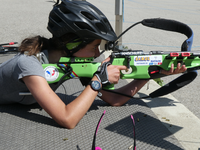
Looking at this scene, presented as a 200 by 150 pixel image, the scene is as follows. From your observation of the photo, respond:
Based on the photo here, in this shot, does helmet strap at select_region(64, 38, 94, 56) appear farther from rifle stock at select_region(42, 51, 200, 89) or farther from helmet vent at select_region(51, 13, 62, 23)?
helmet vent at select_region(51, 13, 62, 23)

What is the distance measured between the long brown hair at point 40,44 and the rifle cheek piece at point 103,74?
1.34 ft

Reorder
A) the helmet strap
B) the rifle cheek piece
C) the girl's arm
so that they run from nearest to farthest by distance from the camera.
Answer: the girl's arm, the rifle cheek piece, the helmet strap

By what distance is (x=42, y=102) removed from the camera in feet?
6.60

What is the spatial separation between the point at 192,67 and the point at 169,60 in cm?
25

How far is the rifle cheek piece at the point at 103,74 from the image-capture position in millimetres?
2169

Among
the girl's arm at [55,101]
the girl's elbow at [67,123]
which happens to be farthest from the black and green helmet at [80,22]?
the girl's elbow at [67,123]

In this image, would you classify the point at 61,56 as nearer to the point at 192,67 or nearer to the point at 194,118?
the point at 192,67

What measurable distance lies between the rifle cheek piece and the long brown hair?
0.41 metres

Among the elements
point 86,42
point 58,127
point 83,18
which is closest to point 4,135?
point 58,127

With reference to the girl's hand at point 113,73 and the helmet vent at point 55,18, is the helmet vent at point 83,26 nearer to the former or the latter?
the helmet vent at point 55,18

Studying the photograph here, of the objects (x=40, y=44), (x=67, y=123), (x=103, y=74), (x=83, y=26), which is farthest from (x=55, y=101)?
(x=83, y=26)

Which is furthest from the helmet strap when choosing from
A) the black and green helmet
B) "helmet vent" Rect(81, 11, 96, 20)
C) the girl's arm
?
the girl's arm

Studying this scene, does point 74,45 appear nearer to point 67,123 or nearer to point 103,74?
point 103,74

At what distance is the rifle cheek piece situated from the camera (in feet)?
7.12
